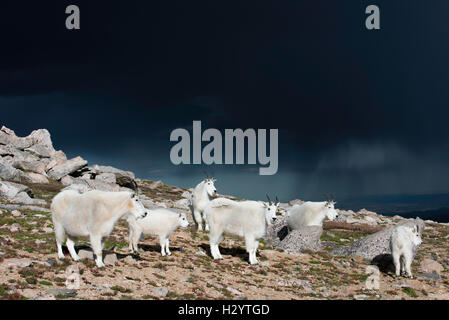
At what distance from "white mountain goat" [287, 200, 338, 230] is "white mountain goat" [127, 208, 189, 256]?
39.5ft

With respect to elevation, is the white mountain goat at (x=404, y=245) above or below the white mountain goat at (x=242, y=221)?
below

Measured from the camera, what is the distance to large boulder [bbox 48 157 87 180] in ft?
208

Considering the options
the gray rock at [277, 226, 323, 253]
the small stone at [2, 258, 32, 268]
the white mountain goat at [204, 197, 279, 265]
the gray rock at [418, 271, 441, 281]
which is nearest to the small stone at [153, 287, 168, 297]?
the small stone at [2, 258, 32, 268]

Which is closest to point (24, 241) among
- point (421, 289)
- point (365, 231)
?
point (421, 289)

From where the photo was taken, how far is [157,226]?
19594 millimetres

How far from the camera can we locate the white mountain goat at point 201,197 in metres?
28.8

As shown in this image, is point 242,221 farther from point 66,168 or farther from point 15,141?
point 15,141

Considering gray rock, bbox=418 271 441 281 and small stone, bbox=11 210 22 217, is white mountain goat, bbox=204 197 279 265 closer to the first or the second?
gray rock, bbox=418 271 441 281

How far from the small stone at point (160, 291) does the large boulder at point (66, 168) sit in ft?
183

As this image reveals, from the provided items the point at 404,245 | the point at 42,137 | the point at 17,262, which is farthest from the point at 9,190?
the point at 42,137

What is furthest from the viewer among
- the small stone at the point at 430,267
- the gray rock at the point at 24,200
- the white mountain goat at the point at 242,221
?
the gray rock at the point at 24,200

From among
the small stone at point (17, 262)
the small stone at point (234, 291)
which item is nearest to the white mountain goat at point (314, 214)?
the small stone at point (234, 291)

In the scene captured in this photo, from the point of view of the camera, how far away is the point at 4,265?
13312mm

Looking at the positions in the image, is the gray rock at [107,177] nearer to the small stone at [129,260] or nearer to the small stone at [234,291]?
the small stone at [129,260]
